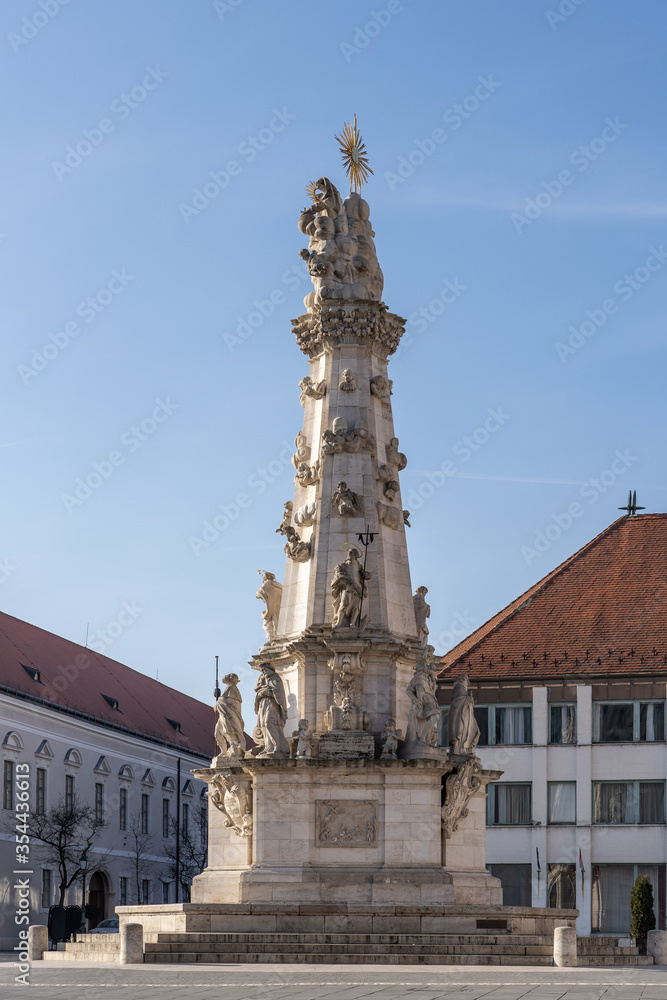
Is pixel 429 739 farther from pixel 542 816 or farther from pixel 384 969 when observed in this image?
pixel 542 816

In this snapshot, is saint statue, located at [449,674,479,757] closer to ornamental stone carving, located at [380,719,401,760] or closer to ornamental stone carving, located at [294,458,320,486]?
ornamental stone carving, located at [380,719,401,760]

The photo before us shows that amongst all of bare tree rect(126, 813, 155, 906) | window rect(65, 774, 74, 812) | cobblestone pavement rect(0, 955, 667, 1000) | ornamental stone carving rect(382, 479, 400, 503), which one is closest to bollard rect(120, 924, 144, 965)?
cobblestone pavement rect(0, 955, 667, 1000)

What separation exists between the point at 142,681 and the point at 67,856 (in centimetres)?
2208

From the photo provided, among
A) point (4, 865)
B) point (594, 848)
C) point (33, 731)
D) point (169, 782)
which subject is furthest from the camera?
point (169, 782)

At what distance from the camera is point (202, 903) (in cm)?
3056

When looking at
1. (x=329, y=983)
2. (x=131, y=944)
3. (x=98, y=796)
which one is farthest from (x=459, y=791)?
(x=98, y=796)

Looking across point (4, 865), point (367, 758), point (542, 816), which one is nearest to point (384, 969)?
point (367, 758)

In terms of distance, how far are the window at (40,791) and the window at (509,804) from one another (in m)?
17.9

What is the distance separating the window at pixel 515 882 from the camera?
51.9 metres

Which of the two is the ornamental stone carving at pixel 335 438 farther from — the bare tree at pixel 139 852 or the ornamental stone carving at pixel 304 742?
the bare tree at pixel 139 852

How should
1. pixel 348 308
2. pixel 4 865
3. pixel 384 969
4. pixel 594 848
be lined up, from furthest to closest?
pixel 4 865
pixel 594 848
pixel 348 308
pixel 384 969

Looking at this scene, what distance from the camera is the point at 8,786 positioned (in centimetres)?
5856

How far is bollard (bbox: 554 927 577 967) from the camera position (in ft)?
89.5

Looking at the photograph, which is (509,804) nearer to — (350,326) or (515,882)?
(515,882)
